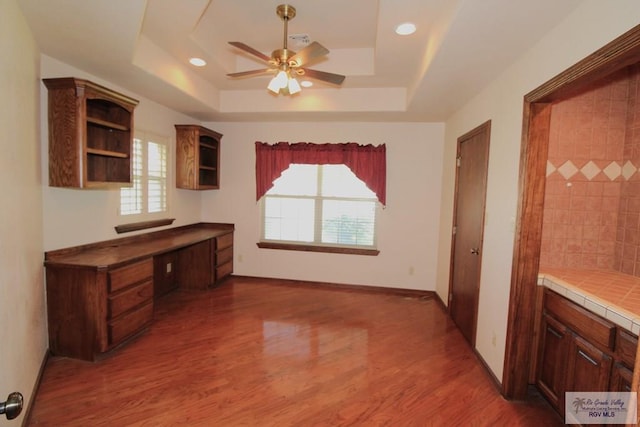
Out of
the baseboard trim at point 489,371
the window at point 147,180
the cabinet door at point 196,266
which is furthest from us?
the cabinet door at point 196,266

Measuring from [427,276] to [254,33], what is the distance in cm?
372

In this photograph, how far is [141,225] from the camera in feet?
12.4

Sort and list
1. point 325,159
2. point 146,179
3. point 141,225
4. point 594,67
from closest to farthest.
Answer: point 594,67 < point 141,225 < point 146,179 < point 325,159

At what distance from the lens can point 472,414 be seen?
7.25ft

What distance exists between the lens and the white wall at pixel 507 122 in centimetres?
162

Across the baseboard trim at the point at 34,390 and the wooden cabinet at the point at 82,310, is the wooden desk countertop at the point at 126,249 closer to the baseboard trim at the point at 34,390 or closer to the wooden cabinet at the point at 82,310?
the wooden cabinet at the point at 82,310

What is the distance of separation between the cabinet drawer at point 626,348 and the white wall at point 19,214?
3.13 meters

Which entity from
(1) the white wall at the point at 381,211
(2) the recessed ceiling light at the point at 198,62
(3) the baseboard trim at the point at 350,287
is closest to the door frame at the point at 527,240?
(3) the baseboard trim at the point at 350,287

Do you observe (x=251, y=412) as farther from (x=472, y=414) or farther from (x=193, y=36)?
(x=193, y=36)

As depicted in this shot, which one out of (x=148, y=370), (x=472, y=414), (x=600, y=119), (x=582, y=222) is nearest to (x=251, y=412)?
(x=148, y=370)

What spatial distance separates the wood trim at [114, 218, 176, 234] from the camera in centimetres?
349

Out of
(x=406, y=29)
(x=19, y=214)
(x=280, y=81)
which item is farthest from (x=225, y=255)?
(x=406, y=29)

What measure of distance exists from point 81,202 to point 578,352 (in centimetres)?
396

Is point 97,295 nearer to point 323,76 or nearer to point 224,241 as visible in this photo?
point 224,241
